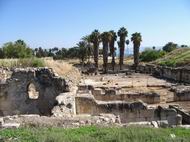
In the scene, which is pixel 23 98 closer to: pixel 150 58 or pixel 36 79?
pixel 36 79

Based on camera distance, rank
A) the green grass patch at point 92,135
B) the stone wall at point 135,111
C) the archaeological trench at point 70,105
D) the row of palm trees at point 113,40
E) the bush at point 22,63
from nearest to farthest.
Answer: the green grass patch at point 92,135 < the archaeological trench at point 70,105 < the stone wall at point 135,111 < the bush at point 22,63 < the row of palm trees at point 113,40

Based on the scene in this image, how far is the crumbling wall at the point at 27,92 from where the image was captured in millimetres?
19281

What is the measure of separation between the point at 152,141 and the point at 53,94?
11.4m

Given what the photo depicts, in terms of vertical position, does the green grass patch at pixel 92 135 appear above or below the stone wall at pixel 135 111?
above

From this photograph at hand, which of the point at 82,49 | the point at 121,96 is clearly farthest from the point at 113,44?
the point at 121,96

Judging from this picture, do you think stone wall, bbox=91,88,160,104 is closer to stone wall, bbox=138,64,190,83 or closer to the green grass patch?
the green grass patch

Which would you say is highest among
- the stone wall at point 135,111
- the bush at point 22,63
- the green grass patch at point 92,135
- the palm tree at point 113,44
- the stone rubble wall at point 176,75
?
the palm tree at point 113,44

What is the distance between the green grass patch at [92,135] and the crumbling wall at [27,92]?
29.9 feet

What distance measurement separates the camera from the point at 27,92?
19.5 metres

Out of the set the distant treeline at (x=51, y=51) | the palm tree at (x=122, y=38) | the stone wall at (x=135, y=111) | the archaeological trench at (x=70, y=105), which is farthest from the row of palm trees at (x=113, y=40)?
the stone wall at (x=135, y=111)

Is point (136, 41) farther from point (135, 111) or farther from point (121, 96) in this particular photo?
point (135, 111)

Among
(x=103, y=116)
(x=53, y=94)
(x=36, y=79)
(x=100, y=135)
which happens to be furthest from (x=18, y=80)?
(x=100, y=135)

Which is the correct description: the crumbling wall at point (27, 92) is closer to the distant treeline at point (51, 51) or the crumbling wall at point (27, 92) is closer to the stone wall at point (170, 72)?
the stone wall at point (170, 72)

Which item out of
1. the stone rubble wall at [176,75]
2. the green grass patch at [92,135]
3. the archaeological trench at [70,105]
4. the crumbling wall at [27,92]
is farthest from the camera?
the stone rubble wall at [176,75]
